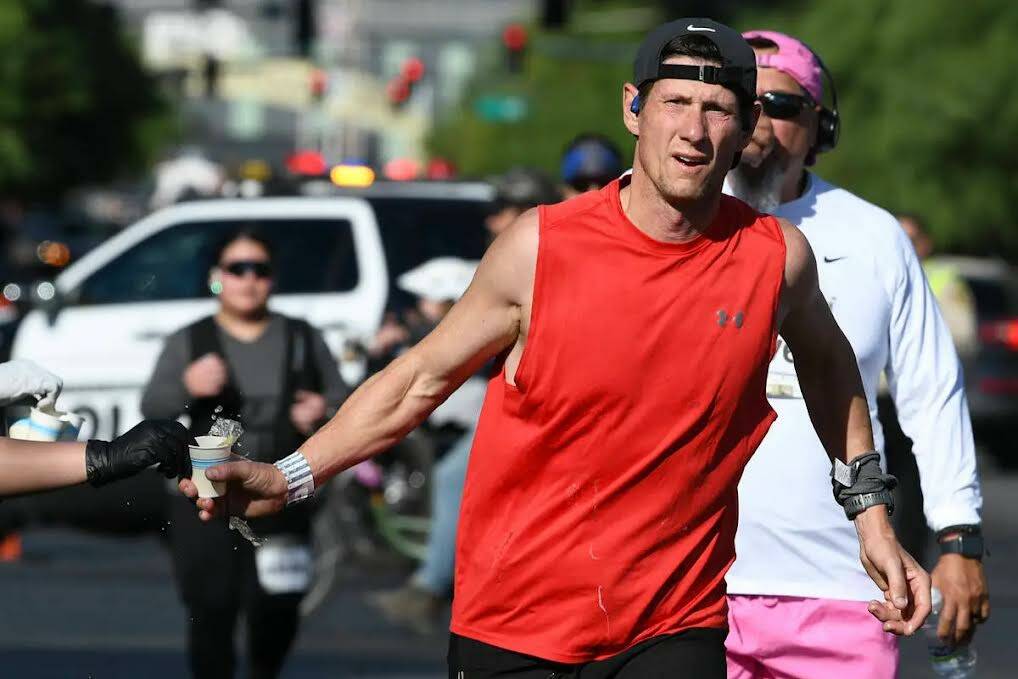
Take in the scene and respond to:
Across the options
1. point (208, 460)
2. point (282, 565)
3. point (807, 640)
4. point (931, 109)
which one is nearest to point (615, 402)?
point (208, 460)

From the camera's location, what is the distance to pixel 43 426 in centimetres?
455

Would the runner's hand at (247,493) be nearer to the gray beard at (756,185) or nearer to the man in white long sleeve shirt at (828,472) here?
the man in white long sleeve shirt at (828,472)

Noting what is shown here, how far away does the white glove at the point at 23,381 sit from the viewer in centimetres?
445

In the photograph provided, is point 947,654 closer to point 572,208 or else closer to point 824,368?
point 824,368

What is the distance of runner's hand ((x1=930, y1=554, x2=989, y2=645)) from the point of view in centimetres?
470

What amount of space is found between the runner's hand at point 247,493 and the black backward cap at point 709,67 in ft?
3.43

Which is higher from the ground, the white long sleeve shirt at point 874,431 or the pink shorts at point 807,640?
the white long sleeve shirt at point 874,431

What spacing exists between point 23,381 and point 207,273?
7.56 meters

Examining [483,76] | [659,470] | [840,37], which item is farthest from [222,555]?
[483,76]

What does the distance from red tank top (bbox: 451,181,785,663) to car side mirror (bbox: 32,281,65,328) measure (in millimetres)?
7613

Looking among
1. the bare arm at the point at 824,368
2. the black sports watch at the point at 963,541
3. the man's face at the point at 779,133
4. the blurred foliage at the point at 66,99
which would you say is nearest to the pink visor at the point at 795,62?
the man's face at the point at 779,133

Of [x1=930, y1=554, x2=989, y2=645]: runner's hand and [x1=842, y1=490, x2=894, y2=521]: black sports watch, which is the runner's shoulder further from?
[x1=930, y1=554, x2=989, y2=645]: runner's hand

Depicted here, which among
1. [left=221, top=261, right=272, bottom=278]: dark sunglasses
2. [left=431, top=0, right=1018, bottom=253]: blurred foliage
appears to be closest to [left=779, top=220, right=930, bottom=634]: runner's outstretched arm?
[left=221, top=261, right=272, bottom=278]: dark sunglasses

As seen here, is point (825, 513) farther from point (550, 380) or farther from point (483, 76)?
point (483, 76)
